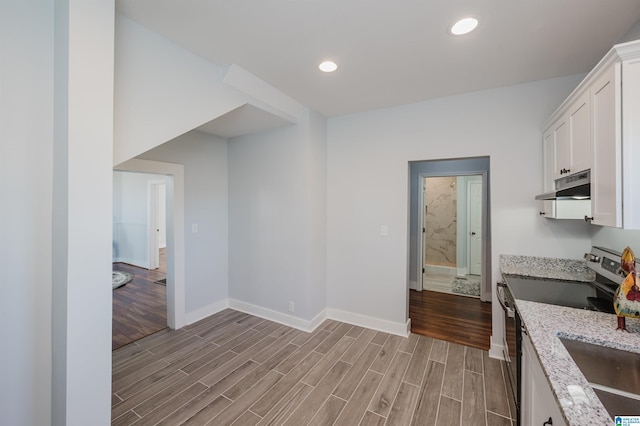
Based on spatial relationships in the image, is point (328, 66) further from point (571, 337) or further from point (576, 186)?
point (571, 337)

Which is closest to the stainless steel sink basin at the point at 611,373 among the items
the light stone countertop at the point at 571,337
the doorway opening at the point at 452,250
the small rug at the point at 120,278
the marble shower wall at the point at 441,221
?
the light stone countertop at the point at 571,337

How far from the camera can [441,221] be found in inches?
240

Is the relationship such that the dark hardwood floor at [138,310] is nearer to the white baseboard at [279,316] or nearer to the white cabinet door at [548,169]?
the white baseboard at [279,316]

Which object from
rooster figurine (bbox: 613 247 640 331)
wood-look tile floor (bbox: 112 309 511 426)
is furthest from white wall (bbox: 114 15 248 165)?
rooster figurine (bbox: 613 247 640 331)

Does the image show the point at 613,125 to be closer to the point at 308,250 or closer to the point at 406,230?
the point at 406,230

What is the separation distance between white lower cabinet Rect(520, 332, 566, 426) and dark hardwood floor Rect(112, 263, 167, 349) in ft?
12.2

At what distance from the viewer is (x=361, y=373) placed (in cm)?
240

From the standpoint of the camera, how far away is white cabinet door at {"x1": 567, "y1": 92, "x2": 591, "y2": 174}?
5.24 ft

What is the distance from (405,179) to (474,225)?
11.2 feet

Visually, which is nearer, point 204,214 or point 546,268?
point 546,268

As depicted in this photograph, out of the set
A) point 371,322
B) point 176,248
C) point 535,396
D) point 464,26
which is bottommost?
point 371,322

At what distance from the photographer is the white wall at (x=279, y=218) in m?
3.22

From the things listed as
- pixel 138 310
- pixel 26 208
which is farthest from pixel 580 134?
pixel 138 310

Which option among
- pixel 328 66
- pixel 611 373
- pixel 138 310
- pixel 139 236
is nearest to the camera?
pixel 611 373
